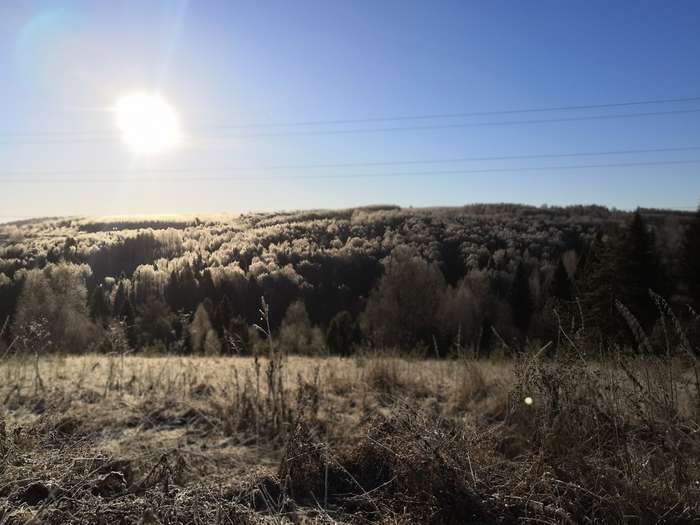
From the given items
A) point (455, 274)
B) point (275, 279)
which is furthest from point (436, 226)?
point (275, 279)

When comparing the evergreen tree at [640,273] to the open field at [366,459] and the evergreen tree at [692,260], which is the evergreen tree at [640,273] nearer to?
the evergreen tree at [692,260]

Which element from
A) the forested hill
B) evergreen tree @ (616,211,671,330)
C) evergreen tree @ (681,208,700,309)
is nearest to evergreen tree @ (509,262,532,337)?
the forested hill

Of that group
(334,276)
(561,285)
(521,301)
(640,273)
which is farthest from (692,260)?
(334,276)

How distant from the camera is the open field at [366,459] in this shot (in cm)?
295

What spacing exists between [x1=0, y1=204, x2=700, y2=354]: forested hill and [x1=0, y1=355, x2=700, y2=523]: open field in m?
0.99

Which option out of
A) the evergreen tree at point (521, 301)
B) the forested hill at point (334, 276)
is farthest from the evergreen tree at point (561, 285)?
the evergreen tree at point (521, 301)

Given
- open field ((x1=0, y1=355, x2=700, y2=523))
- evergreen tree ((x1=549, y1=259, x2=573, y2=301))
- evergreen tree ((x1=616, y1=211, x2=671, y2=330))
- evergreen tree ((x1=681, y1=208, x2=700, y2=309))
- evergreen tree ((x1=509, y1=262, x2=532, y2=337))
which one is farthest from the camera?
evergreen tree ((x1=509, y1=262, x2=532, y2=337))

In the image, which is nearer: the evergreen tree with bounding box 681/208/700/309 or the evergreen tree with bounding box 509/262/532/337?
the evergreen tree with bounding box 681/208/700/309

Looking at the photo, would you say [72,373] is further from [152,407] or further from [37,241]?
[37,241]

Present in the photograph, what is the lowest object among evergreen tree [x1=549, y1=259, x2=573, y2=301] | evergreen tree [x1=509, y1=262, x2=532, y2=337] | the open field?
evergreen tree [x1=509, y1=262, x2=532, y2=337]

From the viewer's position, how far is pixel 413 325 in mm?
36844

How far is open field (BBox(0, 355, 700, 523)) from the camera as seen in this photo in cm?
295

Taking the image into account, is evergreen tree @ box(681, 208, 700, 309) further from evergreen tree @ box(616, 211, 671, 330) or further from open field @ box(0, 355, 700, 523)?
open field @ box(0, 355, 700, 523)

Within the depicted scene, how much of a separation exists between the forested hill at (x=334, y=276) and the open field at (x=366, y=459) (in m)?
0.99
